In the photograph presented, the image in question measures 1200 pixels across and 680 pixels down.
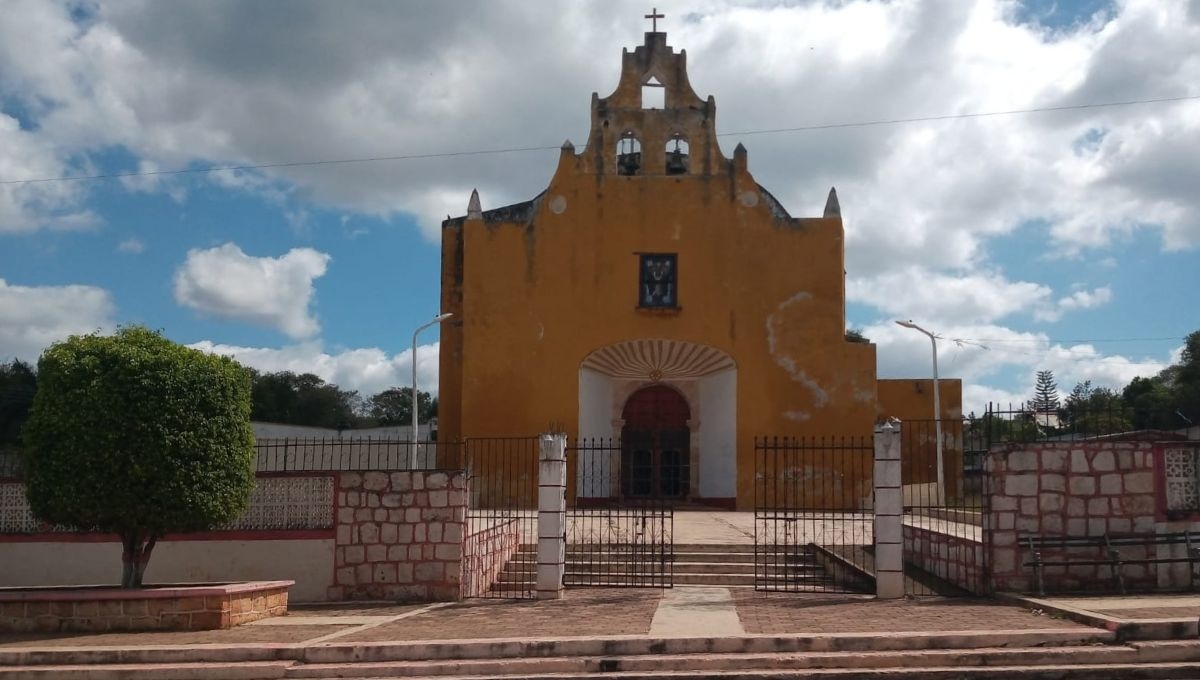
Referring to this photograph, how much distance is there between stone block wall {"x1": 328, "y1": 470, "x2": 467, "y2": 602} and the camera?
1187cm

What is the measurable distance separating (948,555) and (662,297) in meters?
11.5

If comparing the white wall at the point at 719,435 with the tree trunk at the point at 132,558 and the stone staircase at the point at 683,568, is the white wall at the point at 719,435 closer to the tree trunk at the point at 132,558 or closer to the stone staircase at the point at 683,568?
the stone staircase at the point at 683,568

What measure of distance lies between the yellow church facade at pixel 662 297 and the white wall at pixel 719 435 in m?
0.05

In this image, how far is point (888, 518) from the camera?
11188 millimetres

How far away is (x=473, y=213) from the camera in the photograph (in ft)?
76.3

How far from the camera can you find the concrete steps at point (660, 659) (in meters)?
8.01

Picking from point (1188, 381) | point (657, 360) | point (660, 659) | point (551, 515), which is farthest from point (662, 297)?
point (1188, 381)

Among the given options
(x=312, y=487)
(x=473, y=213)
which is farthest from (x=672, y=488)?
(x=312, y=487)

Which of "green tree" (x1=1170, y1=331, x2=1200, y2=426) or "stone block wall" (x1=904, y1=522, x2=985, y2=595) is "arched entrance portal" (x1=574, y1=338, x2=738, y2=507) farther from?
"green tree" (x1=1170, y1=331, x2=1200, y2=426)

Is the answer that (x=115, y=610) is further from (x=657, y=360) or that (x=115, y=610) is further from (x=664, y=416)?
(x=664, y=416)

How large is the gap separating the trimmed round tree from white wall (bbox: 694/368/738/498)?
13.7 metres

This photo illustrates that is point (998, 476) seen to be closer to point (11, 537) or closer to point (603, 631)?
point (603, 631)

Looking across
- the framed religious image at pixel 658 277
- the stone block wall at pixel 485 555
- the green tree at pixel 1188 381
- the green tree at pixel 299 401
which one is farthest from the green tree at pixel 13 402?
the green tree at pixel 1188 381

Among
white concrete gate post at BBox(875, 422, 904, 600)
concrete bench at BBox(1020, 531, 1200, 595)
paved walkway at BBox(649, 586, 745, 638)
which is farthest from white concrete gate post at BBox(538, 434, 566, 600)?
concrete bench at BBox(1020, 531, 1200, 595)
